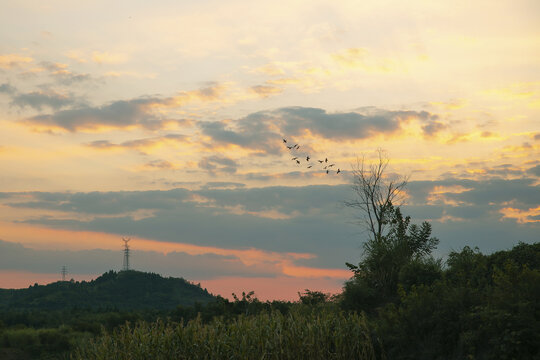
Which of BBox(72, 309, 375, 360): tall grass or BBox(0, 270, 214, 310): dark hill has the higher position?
BBox(0, 270, 214, 310): dark hill

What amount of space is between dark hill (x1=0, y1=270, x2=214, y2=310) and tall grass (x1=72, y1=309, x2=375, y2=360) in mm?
75927

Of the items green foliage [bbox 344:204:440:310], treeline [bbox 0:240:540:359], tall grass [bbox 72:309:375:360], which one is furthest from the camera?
green foliage [bbox 344:204:440:310]

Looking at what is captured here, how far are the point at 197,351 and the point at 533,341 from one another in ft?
40.2

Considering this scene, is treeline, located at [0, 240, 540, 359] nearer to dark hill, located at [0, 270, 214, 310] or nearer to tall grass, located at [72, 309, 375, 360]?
tall grass, located at [72, 309, 375, 360]

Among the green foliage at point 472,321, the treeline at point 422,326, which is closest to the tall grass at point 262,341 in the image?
the treeline at point 422,326

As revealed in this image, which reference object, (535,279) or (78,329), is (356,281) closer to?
(535,279)

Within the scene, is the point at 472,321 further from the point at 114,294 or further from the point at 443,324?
the point at 114,294

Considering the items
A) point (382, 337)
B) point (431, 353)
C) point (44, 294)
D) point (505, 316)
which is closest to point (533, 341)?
point (505, 316)

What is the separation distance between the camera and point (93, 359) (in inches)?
993

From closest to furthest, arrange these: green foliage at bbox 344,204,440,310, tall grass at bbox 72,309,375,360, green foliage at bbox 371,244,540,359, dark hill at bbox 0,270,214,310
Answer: green foliage at bbox 371,244,540,359, tall grass at bbox 72,309,375,360, green foliage at bbox 344,204,440,310, dark hill at bbox 0,270,214,310

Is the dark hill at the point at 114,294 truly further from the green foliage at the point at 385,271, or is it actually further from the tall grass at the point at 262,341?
the tall grass at the point at 262,341

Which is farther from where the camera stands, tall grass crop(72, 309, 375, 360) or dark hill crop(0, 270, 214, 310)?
dark hill crop(0, 270, 214, 310)

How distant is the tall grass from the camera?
846 inches

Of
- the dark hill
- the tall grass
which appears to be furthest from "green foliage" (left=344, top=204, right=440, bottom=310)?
the dark hill
